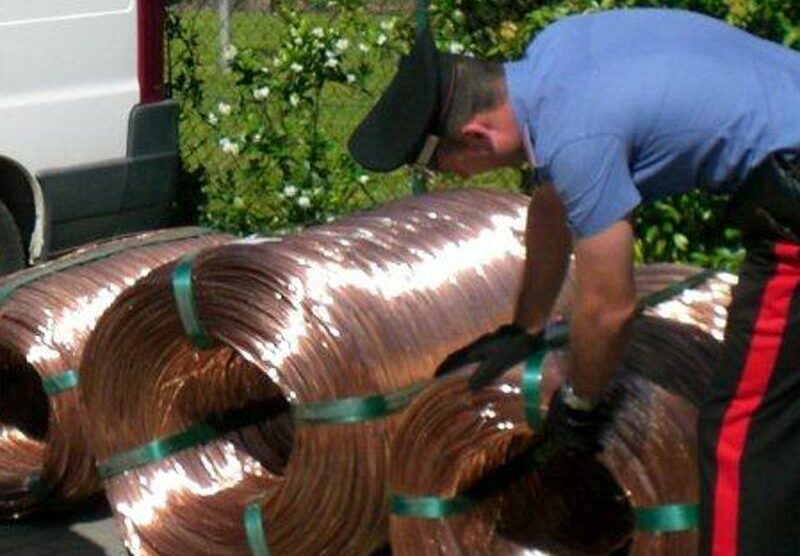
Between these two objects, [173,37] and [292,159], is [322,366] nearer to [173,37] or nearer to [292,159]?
[292,159]

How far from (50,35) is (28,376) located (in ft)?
4.37

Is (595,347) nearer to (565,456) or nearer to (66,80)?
(565,456)

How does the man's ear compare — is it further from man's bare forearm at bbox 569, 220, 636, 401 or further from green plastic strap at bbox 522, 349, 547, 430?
green plastic strap at bbox 522, 349, 547, 430

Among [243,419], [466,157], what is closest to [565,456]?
[243,419]

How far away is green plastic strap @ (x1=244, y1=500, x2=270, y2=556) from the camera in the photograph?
5887 millimetres

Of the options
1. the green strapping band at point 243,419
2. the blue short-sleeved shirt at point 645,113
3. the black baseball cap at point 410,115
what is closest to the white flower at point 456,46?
the green strapping band at point 243,419

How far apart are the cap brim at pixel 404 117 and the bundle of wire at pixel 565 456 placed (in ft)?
Result: 2.19

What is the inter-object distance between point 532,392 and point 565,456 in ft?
2.78

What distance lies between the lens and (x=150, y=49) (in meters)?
8.43

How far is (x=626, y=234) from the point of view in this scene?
4418mm

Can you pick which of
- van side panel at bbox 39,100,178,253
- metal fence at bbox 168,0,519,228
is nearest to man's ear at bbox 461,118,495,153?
metal fence at bbox 168,0,519,228

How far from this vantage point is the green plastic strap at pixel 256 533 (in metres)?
5.89

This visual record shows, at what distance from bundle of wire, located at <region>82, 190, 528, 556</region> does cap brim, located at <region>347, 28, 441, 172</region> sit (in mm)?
1057

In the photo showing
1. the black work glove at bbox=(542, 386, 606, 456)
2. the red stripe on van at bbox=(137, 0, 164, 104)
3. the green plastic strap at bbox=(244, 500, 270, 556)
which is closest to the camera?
the black work glove at bbox=(542, 386, 606, 456)
